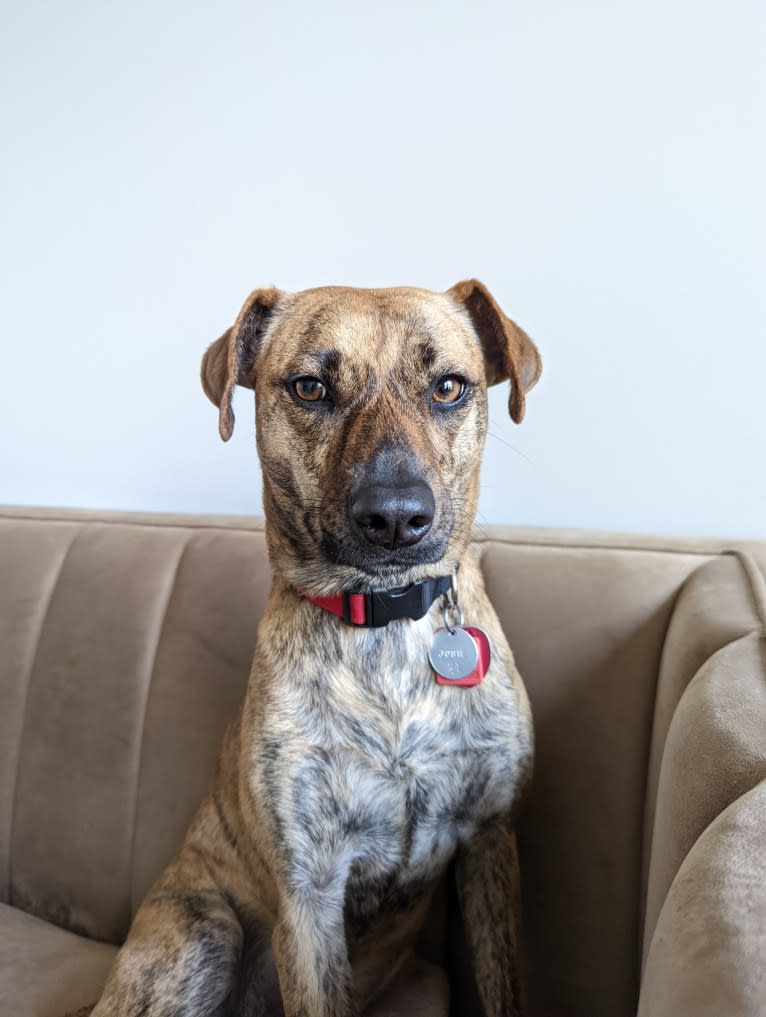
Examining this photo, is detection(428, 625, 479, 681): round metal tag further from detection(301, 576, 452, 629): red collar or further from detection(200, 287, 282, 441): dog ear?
detection(200, 287, 282, 441): dog ear

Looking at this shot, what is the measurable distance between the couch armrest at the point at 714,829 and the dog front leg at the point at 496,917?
282 millimetres

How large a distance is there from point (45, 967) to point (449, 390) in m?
1.25

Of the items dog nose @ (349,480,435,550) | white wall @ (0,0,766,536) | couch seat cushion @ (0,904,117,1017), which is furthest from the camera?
white wall @ (0,0,766,536)

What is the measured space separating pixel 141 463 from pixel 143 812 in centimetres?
88

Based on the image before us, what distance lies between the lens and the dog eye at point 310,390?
123 cm

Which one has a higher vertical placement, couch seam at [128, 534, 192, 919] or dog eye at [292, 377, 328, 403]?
dog eye at [292, 377, 328, 403]

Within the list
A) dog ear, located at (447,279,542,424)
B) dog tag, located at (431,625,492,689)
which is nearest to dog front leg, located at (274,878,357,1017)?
dog tag, located at (431,625,492,689)

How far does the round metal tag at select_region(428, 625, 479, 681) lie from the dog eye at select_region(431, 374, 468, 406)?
346 millimetres

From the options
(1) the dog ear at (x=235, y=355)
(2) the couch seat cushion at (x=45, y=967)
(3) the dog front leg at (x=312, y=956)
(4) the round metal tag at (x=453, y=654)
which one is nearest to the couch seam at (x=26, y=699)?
(2) the couch seat cushion at (x=45, y=967)

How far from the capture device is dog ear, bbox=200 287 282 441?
1299 mm

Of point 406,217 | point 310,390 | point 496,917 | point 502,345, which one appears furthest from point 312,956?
point 406,217

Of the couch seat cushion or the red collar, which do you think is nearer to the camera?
the red collar

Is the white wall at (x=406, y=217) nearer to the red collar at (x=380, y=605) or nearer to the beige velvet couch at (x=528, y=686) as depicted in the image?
the beige velvet couch at (x=528, y=686)

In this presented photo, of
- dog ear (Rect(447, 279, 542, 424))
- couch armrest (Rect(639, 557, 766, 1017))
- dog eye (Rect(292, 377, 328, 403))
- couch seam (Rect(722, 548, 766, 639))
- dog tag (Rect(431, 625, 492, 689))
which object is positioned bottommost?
dog tag (Rect(431, 625, 492, 689))
